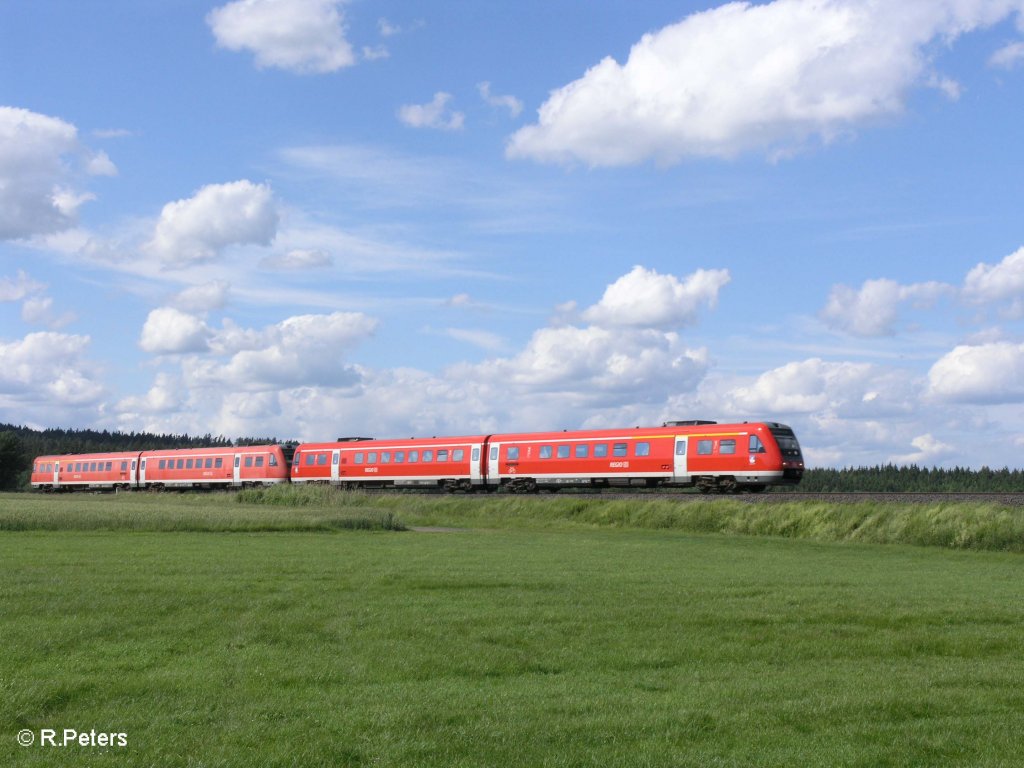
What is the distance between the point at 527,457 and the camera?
5416 cm

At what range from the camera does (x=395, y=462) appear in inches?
2425

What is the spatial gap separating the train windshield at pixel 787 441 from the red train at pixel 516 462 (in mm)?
52

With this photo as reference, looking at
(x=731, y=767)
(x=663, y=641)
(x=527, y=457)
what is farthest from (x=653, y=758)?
(x=527, y=457)

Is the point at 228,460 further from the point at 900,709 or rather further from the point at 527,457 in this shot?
the point at 900,709

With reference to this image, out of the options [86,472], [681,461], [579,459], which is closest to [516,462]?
[579,459]

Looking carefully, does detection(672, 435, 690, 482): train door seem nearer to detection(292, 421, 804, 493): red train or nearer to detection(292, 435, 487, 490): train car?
detection(292, 421, 804, 493): red train

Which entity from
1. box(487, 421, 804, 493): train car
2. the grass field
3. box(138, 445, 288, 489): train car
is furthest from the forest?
the grass field

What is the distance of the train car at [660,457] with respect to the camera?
44406 mm

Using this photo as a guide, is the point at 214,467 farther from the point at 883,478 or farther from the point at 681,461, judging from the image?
the point at 883,478

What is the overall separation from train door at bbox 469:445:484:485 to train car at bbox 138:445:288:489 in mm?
17023

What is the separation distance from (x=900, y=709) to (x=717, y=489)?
36.0 meters

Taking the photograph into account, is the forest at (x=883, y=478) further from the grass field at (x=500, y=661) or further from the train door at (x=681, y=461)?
the grass field at (x=500, y=661)

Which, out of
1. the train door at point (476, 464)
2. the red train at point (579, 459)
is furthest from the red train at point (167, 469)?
the train door at point (476, 464)

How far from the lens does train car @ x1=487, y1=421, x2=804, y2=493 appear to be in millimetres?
44406
